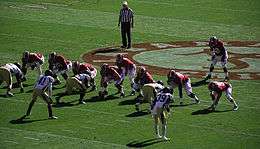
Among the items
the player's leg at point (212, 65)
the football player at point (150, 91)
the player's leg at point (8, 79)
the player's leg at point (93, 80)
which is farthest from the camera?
the player's leg at point (212, 65)

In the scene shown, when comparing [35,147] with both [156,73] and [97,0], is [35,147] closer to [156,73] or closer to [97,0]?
[156,73]

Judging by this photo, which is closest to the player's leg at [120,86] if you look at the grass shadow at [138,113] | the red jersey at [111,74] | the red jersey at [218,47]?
the red jersey at [111,74]

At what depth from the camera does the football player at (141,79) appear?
24.1 meters

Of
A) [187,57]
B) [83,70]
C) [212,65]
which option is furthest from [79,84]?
[187,57]

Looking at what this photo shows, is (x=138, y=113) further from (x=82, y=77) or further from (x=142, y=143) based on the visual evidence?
(x=142, y=143)

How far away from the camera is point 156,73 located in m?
28.2

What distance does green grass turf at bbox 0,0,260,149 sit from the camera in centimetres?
2067

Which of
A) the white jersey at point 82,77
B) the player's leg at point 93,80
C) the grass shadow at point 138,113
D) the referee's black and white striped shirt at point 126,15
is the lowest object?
the grass shadow at point 138,113

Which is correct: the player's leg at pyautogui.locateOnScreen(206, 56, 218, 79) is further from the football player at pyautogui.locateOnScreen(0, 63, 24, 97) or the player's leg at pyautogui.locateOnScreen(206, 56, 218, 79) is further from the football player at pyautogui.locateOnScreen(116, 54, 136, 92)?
the football player at pyautogui.locateOnScreen(0, 63, 24, 97)

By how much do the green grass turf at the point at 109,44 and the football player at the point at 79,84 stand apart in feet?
0.94

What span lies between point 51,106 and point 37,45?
1004 centimetres

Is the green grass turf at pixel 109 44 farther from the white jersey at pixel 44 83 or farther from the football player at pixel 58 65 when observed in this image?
the white jersey at pixel 44 83

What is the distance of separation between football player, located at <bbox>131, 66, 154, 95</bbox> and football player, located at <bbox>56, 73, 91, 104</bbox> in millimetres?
1422

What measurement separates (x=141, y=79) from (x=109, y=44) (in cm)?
913
